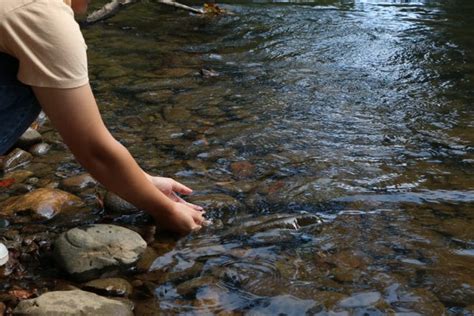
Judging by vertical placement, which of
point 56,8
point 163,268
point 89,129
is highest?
point 56,8

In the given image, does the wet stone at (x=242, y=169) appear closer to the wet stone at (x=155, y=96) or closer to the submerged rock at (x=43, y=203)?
the submerged rock at (x=43, y=203)

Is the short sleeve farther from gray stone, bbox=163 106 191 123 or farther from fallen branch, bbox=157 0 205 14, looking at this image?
fallen branch, bbox=157 0 205 14

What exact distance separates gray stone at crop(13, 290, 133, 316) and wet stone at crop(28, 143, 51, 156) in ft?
5.11

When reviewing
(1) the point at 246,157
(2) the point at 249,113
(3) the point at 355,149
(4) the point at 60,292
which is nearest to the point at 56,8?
(4) the point at 60,292

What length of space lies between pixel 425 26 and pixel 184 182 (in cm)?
480

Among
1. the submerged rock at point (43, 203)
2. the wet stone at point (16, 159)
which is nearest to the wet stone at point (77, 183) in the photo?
the submerged rock at point (43, 203)

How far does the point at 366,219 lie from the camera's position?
258cm

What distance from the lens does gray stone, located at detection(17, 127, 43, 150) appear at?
335cm

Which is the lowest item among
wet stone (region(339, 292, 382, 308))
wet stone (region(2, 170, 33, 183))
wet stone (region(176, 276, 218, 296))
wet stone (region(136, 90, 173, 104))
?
wet stone (region(176, 276, 218, 296))

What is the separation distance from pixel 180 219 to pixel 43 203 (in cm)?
69

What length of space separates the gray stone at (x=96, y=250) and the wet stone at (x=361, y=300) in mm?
807

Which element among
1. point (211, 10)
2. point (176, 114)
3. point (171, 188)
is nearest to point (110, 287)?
point (171, 188)

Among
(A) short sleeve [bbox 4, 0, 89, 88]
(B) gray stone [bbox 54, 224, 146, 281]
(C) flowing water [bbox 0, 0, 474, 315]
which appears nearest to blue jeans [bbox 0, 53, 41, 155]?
(A) short sleeve [bbox 4, 0, 89, 88]

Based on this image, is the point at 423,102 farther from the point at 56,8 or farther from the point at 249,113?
the point at 56,8
